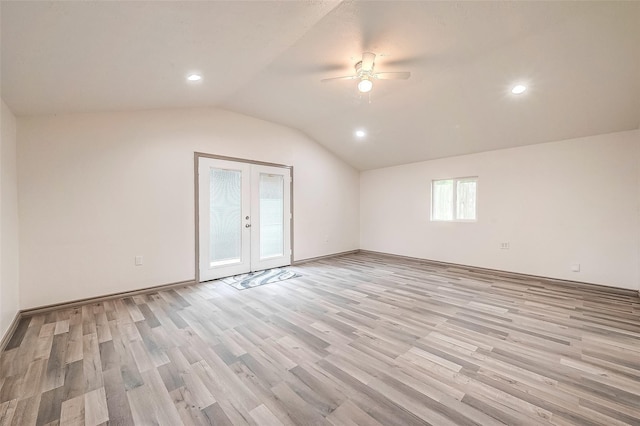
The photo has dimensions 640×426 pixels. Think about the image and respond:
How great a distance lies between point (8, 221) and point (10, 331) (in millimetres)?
1105

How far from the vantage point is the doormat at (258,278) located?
4234 mm

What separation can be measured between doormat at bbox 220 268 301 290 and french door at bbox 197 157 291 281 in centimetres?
17

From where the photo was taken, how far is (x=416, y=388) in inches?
71.5

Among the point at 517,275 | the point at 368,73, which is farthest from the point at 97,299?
the point at 517,275

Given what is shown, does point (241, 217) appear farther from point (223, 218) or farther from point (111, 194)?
point (111, 194)

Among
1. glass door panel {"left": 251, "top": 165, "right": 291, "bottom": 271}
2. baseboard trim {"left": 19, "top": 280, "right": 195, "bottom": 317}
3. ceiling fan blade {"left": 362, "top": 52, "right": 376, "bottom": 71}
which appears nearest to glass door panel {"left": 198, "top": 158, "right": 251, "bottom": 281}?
glass door panel {"left": 251, "top": 165, "right": 291, "bottom": 271}

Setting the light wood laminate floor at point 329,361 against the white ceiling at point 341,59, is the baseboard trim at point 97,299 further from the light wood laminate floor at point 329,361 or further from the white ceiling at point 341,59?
the white ceiling at point 341,59

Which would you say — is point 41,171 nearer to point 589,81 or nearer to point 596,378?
point 596,378

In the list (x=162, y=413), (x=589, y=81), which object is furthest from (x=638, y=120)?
(x=162, y=413)

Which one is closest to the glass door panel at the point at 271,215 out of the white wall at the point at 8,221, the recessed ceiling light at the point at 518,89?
the white wall at the point at 8,221

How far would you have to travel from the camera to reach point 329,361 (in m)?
2.14

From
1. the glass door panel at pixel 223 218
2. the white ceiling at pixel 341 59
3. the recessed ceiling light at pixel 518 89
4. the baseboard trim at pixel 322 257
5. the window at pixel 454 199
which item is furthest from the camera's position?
the baseboard trim at pixel 322 257

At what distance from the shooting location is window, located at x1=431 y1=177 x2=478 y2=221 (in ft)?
17.5

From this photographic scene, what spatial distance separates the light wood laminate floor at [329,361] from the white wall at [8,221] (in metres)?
0.31
